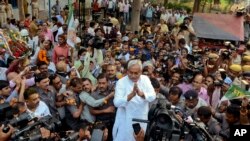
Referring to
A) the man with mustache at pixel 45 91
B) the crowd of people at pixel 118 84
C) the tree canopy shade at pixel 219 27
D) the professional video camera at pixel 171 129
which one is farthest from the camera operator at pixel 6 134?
the tree canopy shade at pixel 219 27

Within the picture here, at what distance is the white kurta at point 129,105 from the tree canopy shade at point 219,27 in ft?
22.3

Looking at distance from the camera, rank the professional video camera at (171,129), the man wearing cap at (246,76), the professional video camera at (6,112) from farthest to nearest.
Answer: the man wearing cap at (246,76), the professional video camera at (6,112), the professional video camera at (171,129)

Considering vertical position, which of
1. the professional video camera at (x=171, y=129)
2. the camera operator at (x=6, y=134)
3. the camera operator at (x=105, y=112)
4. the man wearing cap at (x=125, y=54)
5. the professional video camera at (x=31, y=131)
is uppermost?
the professional video camera at (x=171, y=129)

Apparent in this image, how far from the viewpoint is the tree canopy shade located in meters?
10.8

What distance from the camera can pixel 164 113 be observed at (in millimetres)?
3605

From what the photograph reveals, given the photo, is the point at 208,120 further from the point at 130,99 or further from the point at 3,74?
the point at 3,74

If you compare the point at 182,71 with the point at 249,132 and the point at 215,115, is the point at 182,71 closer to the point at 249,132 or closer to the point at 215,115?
the point at 215,115

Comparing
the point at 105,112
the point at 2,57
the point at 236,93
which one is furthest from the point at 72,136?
the point at 2,57

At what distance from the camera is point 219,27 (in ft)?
35.8

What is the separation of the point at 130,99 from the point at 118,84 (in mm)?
310

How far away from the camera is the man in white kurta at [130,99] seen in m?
4.42

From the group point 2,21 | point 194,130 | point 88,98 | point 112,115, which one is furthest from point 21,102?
point 2,21

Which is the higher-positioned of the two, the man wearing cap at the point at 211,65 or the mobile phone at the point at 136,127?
the mobile phone at the point at 136,127

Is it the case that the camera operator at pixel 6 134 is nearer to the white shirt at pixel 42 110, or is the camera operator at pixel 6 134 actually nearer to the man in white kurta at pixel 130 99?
the white shirt at pixel 42 110
